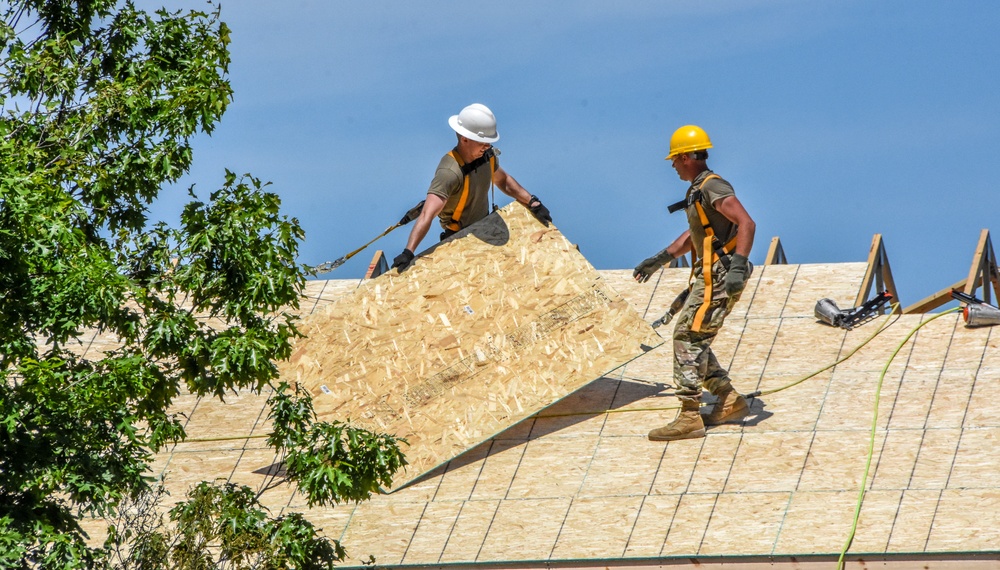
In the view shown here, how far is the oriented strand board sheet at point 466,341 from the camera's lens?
11.5 m

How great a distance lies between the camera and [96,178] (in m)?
9.62

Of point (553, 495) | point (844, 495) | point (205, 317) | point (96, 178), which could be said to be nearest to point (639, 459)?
Result: point (553, 495)

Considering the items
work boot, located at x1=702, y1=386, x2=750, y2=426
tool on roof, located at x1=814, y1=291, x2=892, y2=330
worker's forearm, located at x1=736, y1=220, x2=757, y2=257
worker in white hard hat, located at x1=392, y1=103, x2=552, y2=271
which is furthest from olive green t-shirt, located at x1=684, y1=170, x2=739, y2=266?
tool on roof, located at x1=814, y1=291, x2=892, y2=330

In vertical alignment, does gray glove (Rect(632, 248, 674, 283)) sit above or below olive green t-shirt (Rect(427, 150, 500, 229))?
below

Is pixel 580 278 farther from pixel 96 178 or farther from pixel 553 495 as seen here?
pixel 96 178

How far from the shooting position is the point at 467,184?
40.3ft

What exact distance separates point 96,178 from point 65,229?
4.59 feet

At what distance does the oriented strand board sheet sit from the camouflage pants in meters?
0.30

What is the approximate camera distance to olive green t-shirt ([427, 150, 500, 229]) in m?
12.1

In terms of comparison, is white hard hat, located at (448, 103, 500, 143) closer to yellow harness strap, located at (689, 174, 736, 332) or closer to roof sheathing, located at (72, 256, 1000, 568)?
yellow harness strap, located at (689, 174, 736, 332)

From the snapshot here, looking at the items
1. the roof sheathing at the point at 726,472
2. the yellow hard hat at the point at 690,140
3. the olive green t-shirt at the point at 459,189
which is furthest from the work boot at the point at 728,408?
the olive green t-shirt at the point at 459,189

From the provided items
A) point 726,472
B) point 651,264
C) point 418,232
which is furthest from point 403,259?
point 726,472

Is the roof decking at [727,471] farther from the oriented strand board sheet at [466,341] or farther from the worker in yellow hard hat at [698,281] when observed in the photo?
the oriented strand board sheet at [466,341]

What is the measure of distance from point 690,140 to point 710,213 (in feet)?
2.10
